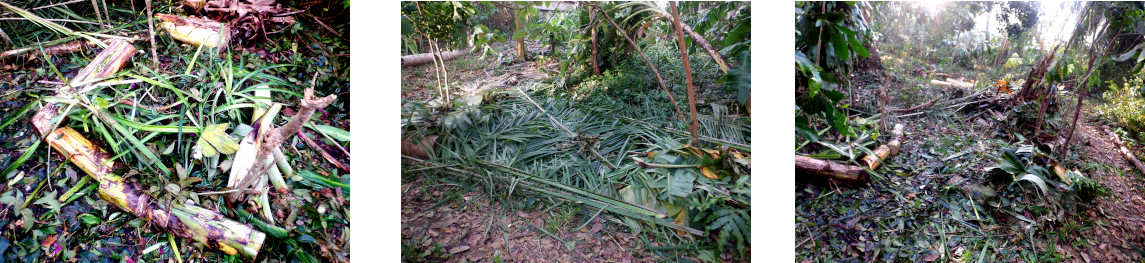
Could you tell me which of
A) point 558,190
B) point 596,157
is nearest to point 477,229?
point 558,190

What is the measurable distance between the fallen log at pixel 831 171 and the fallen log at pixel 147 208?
1694 mm

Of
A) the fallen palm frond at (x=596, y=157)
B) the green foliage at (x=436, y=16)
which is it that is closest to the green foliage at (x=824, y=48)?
the fallen palm frond at (x=596, y=157)

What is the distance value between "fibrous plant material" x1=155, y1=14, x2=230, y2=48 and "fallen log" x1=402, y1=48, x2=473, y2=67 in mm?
645

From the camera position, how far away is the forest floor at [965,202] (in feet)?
4.25

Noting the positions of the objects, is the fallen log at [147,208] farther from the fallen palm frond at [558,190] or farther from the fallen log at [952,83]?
the fallen log at [952,83]

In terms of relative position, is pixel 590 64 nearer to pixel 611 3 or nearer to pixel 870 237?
pixel 611 3

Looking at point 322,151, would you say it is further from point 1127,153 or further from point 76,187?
point 1127,153

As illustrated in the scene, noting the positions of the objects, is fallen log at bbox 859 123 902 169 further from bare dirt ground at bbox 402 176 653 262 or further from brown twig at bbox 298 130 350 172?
brown twig at bbox 298 130 350 172

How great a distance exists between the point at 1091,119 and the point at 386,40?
86.4 inches

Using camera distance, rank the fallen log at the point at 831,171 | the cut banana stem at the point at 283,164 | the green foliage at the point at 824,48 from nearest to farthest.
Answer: the green foliage at the point at 824,48 → the cut banana stem at the point at 283,164 → the fallen log at the point at 831,171

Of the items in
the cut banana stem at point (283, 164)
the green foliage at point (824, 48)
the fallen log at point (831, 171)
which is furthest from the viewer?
the fallen log at point (831, 171)

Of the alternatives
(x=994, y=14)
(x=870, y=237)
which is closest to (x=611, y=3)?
(x=870, y=237)

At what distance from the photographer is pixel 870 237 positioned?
4.46 ft

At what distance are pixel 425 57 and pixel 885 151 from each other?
5.07ft
